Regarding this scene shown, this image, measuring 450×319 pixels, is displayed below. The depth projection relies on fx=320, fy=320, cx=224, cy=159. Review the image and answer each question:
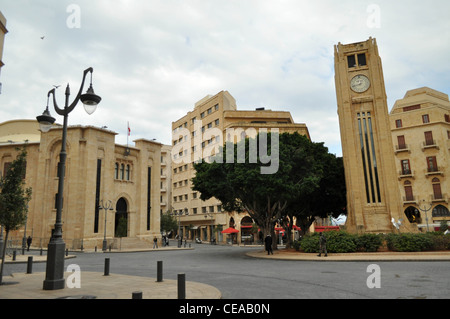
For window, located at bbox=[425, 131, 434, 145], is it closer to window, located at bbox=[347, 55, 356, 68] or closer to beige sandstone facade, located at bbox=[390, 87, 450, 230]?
beige sandstone facade, located at bbox=[390, 87, 450, 230]

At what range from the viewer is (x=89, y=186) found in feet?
123

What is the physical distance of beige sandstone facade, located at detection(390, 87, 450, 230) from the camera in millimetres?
42969

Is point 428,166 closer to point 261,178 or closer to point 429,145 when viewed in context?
point 429,145

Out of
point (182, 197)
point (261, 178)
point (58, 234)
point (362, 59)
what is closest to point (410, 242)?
point (261, 178)

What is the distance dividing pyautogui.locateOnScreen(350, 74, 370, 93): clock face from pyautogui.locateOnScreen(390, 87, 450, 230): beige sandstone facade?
17.8m

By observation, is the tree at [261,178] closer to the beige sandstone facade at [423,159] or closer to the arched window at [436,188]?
the beige sandstone facade at [423,159]

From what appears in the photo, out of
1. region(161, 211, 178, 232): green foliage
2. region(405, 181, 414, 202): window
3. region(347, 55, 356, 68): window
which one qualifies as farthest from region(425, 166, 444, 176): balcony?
region(161, 211, 178, 232): green foliage

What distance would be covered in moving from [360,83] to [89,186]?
32391mm

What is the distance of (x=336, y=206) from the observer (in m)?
33.8

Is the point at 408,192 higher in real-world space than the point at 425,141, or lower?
lower

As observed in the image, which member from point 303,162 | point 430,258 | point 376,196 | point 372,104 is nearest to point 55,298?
point 430,258

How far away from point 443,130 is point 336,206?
78.5 ft

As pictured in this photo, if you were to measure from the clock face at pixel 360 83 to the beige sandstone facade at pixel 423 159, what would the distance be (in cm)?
1780
